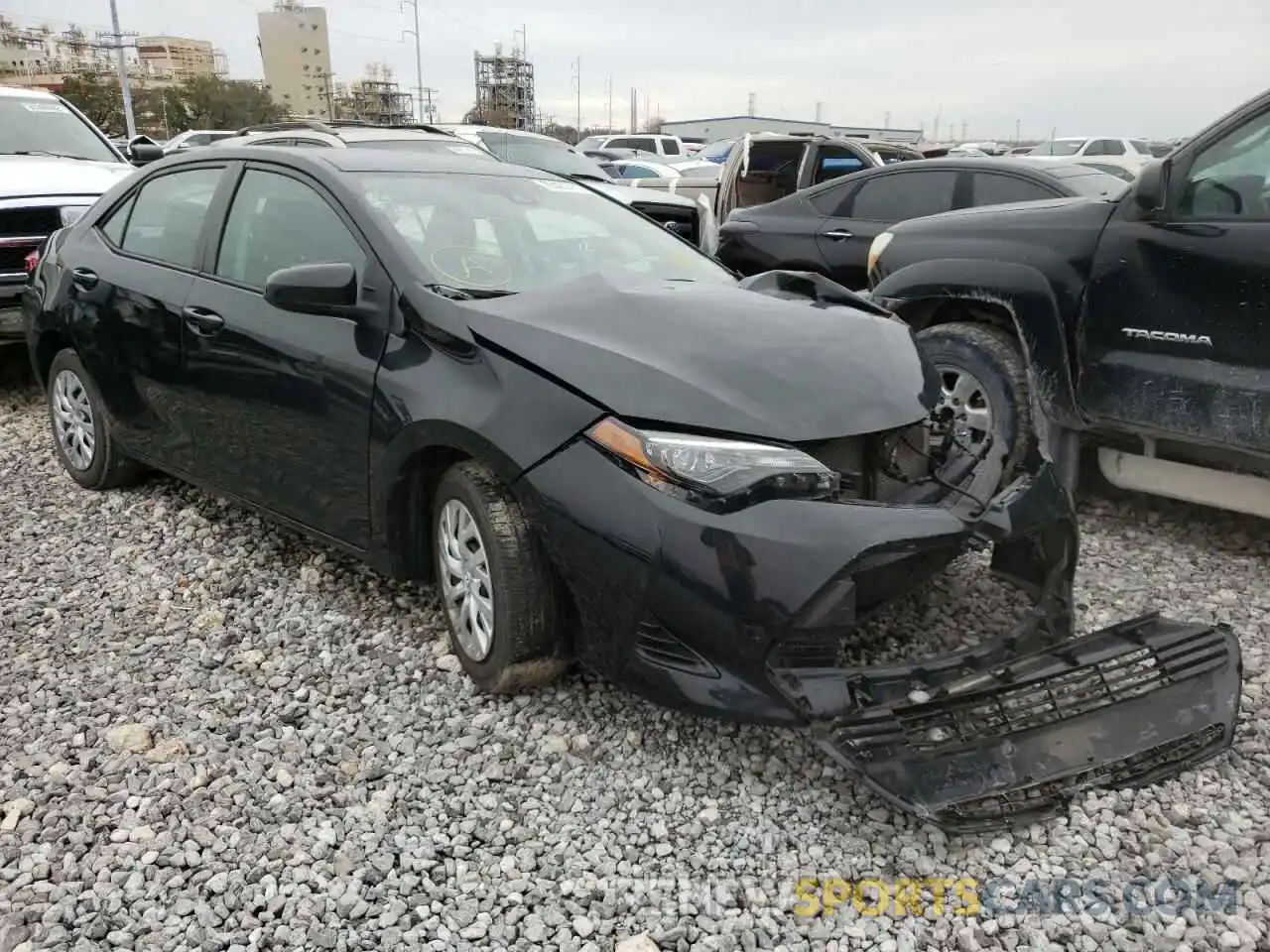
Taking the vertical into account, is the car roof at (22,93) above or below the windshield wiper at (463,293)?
above

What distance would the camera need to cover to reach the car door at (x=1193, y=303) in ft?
12.2

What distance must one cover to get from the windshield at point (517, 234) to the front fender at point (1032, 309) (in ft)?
4.23

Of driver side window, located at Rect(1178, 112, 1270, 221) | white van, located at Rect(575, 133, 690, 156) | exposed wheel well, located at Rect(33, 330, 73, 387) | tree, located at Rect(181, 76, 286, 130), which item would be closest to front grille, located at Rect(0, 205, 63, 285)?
exposed wheel well, located at Rect(33, 330, 73, 387)

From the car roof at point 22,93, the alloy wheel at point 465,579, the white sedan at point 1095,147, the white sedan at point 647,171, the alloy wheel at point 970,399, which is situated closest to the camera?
the alloy wheel at point 465,579

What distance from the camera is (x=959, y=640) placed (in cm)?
334

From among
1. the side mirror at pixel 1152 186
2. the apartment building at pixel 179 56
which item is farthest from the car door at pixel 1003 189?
the apartment building at pixel 179 56

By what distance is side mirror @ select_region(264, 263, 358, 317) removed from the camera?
3.17 m

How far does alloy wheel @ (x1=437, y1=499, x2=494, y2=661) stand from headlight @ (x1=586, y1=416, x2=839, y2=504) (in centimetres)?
61

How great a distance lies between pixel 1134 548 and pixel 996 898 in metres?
2.48

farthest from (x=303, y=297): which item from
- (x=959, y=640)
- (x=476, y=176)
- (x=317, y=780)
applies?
(x=959, y=640)

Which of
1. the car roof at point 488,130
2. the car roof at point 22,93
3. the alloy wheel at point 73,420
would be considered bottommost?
the alloy wheel at point 73,420

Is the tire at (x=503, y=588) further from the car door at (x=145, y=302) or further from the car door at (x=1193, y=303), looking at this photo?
the car door at (x=1193, y=303)

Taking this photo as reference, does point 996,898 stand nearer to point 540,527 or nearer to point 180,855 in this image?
point 540,527

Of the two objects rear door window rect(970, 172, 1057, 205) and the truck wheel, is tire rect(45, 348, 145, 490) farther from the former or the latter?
rear door window rect(970, 172, 1057, 205)
